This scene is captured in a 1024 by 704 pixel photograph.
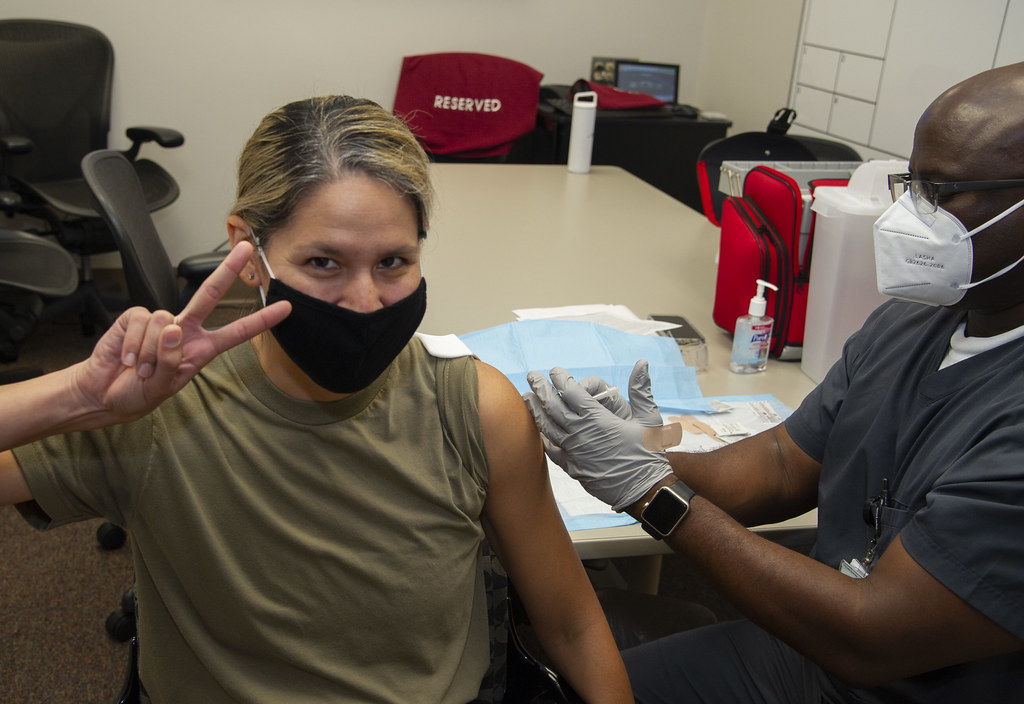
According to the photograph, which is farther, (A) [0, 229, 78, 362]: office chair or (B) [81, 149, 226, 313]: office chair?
(A) [0, 229, 78, 362]: office chair

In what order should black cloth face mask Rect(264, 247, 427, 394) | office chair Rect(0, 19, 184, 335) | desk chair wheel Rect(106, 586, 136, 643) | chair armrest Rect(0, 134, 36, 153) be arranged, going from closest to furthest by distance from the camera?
black cloth face mask Rect(264, 247, 427, 394), desk chair wheel Rect(106, 586, 136, 643), chair armrest Rect(0, 134, 36, 153), office chair Rect(0, 19, 184, 335)

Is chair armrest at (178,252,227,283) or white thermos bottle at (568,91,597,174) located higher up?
white thermos bottle at (568,91,597,174)

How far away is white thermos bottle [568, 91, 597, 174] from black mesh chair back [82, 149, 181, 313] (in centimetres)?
167

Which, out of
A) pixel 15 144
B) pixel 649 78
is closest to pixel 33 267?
pixel 15 144

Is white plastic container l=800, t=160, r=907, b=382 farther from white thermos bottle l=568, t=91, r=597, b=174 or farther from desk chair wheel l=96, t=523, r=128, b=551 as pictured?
desk chair wheel l=96, t=523, r=128, b=551

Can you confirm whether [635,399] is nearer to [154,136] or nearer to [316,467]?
[316,467]

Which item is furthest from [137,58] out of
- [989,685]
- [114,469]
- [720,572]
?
[989,685]

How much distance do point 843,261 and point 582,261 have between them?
84 centimetres

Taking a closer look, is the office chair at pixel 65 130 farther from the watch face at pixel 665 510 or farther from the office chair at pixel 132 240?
the watch face at pixel 665 510

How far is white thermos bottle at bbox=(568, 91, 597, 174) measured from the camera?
10.7 feet

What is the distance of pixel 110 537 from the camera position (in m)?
2.40

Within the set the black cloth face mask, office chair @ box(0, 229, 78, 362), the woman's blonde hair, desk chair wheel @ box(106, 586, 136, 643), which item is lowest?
desk chair wheel @ box(106, 586, 136, 643)

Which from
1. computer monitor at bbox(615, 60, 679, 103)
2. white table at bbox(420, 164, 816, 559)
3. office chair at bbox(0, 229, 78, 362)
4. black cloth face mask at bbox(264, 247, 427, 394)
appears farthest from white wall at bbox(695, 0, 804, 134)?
black cloth face mask at bbox(264, 247, 427, 394)

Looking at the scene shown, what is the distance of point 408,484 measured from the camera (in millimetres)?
1086
